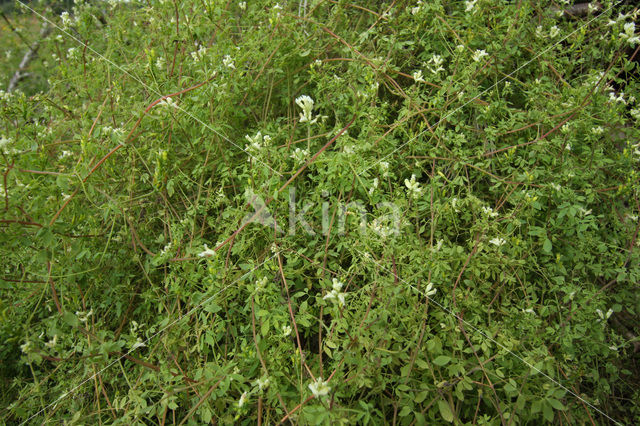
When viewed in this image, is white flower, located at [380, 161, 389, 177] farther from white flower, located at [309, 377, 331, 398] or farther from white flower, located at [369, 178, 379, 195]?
white flower, located at [309, 377, 331, 398]

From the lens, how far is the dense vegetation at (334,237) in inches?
57.6

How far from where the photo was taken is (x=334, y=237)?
178 cm

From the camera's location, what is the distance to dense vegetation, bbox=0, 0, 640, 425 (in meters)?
1.46

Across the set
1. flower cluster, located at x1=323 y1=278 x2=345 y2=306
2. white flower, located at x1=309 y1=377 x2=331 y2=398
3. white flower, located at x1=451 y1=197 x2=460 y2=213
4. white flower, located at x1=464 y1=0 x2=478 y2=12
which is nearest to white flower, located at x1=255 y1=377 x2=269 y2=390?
white flower, located at x1=309 y1=377 x2=331 y2=398

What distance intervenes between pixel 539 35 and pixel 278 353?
199 cm

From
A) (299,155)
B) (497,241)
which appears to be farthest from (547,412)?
(299,155)

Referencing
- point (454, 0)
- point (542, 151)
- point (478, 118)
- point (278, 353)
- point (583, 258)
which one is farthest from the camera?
point (454, 0)

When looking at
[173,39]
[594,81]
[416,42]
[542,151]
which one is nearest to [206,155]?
[173,39]

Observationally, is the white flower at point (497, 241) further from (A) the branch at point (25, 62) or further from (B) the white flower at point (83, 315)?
(A) the branch at point (25, 62)

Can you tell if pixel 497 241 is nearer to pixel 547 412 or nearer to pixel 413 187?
pixel 413 187

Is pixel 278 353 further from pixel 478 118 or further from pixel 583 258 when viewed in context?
pixel 478 118

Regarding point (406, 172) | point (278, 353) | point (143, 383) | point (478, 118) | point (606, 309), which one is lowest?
point (606, 309)

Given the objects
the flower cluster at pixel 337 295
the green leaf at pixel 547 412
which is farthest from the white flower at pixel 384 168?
the green leaf at pixel 547 412

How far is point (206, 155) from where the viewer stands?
1.95 metres
